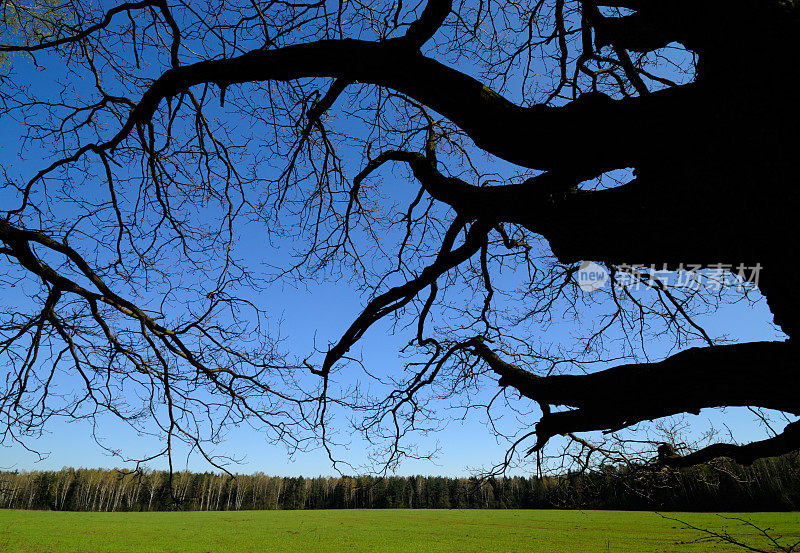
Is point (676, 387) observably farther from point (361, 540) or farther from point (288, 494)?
point (288, 494)

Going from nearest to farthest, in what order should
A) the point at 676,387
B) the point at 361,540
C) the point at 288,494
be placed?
the point at 676,387 < the point at 361,540 < the point at 288,494

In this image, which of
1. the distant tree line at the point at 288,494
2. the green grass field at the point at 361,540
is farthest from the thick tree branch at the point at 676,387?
the distant tree line at the point at 288,494

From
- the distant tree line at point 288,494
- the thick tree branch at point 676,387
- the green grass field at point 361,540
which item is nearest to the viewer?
Result: the thick tree branch at point 676,387

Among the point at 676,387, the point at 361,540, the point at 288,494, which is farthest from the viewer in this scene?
the point at 288,494

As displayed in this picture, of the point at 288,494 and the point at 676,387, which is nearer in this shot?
the point at 676,387

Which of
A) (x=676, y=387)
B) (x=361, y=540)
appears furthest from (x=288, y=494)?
(x=676, y=387)

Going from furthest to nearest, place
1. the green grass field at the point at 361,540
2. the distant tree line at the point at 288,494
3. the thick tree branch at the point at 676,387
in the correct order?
the distant tree line at the point at 288,494, the green grass field at the point at 361,540, the thick tree branch at the point at 676,387

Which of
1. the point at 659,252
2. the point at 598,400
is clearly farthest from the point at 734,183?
the point at 598,400

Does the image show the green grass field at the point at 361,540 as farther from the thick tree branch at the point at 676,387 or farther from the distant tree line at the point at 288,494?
the thick tree branch at the point at 676,387

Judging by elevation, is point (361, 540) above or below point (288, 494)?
above

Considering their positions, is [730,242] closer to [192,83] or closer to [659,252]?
[659,252]

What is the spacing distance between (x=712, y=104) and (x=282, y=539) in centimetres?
3058

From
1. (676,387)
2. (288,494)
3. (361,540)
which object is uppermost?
(676,387)

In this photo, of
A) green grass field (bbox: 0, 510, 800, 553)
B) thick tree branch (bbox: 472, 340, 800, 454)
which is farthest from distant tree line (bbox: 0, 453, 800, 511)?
thick tree branch (bbox: 472, 340, 800, 454)
